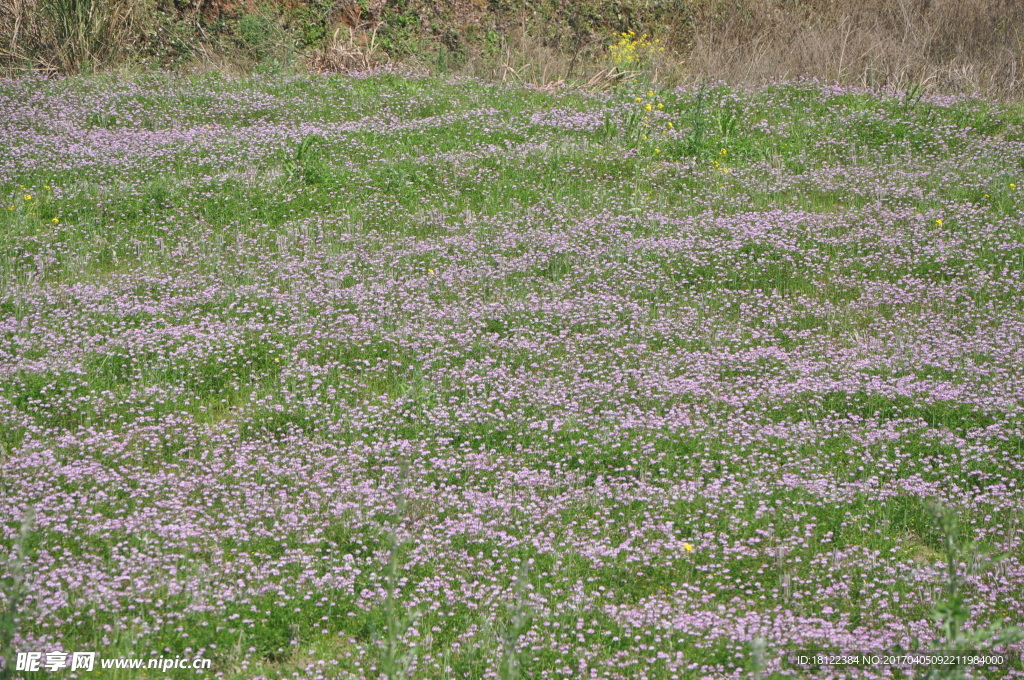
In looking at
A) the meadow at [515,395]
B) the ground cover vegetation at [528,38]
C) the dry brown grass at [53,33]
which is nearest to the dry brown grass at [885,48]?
the ground cover vegetation at [528,38]

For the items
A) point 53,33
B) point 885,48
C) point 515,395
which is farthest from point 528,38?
point 515,395

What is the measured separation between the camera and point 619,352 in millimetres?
7211

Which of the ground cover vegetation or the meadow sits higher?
the ground cover vegetation

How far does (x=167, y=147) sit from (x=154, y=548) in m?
7.87

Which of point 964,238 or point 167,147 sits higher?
point 964,238

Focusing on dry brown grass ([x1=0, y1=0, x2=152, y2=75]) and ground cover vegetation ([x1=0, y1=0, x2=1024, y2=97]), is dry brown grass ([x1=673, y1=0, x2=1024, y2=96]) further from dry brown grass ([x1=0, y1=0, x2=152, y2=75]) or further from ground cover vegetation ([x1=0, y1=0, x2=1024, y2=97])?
dry brown grass ([x1=0, y1=0, x2=152, y2=75])

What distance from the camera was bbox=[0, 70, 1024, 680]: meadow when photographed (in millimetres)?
4500

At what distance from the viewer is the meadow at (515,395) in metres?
4.50

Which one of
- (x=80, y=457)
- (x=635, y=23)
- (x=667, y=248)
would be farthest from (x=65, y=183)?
(x=635, y=23)

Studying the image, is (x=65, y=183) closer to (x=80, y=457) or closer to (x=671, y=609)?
(x=80, y=457)

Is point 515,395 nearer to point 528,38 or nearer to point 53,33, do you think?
point 528,38

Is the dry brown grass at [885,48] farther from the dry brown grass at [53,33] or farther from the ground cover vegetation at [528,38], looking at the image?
the dry brown grass at [53,33]

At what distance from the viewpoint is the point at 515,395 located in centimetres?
667

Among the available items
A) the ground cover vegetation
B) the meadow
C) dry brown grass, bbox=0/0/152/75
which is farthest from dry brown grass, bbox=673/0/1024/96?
dry brown grass, bbox=0/0/152/75
